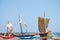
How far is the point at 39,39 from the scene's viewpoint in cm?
1914

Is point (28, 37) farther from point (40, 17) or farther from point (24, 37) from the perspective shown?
point (40, 17)

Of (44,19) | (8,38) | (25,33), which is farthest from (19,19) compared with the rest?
(8,38)

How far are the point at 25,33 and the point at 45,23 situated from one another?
3.14 metres

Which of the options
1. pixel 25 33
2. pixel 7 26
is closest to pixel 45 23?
pixel 25 33

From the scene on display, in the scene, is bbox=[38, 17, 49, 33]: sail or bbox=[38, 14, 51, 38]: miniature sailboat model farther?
bbox=[38, 17, 49, 33]: sail

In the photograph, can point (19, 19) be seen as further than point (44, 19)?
Yes

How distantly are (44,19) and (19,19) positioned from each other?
343 cm

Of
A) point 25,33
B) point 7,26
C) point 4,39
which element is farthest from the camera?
point 25,33

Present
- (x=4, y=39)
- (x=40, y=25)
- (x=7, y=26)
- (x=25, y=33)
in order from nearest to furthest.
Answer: (x=4, y=39) → (x=7, y=26) → (x=40, y=25) → (x=25, y=33)

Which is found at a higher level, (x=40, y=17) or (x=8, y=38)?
(x=40, y=17)

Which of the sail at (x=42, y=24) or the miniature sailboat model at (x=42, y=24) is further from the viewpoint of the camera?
the sail at (x=42, y=24)

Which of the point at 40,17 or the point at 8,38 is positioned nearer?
the point at 8,38

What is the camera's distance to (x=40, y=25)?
20859 mm

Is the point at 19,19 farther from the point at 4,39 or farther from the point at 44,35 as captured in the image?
the point at 4,39
